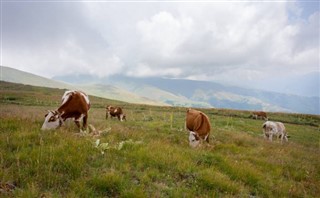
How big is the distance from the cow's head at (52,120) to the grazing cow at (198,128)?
21.2 feet

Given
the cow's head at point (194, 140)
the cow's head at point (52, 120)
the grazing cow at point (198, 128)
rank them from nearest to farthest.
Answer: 1. the cow's head at point (52, 120)
2. the cow's head at point (194, 140)
3. the grazing cow at point (198, 128)

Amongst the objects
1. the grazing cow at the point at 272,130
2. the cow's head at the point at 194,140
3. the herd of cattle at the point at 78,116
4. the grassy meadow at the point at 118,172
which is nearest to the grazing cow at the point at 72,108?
the herd of cattle at the point at 78,116

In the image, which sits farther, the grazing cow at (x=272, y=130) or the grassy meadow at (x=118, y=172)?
the grazing cow at (x=272, y=130)

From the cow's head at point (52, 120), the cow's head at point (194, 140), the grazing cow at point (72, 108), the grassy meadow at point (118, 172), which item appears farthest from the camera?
the cow's head at point (194, 140)

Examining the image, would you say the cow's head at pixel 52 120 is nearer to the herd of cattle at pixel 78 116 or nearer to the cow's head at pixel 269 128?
the herd of cattle at pixel 78 116

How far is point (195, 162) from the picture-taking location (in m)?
8.98

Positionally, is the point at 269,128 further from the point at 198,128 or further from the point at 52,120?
the point at 52,120

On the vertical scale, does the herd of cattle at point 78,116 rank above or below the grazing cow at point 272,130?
above

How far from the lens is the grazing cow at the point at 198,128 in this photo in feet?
44.6

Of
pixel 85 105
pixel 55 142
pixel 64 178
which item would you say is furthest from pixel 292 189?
pixel 85 105

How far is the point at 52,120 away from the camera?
37.6ft

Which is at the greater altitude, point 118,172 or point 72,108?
point 72,108

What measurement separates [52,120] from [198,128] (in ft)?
26.3

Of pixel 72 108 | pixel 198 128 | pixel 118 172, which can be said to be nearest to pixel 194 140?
pixel 198 128
